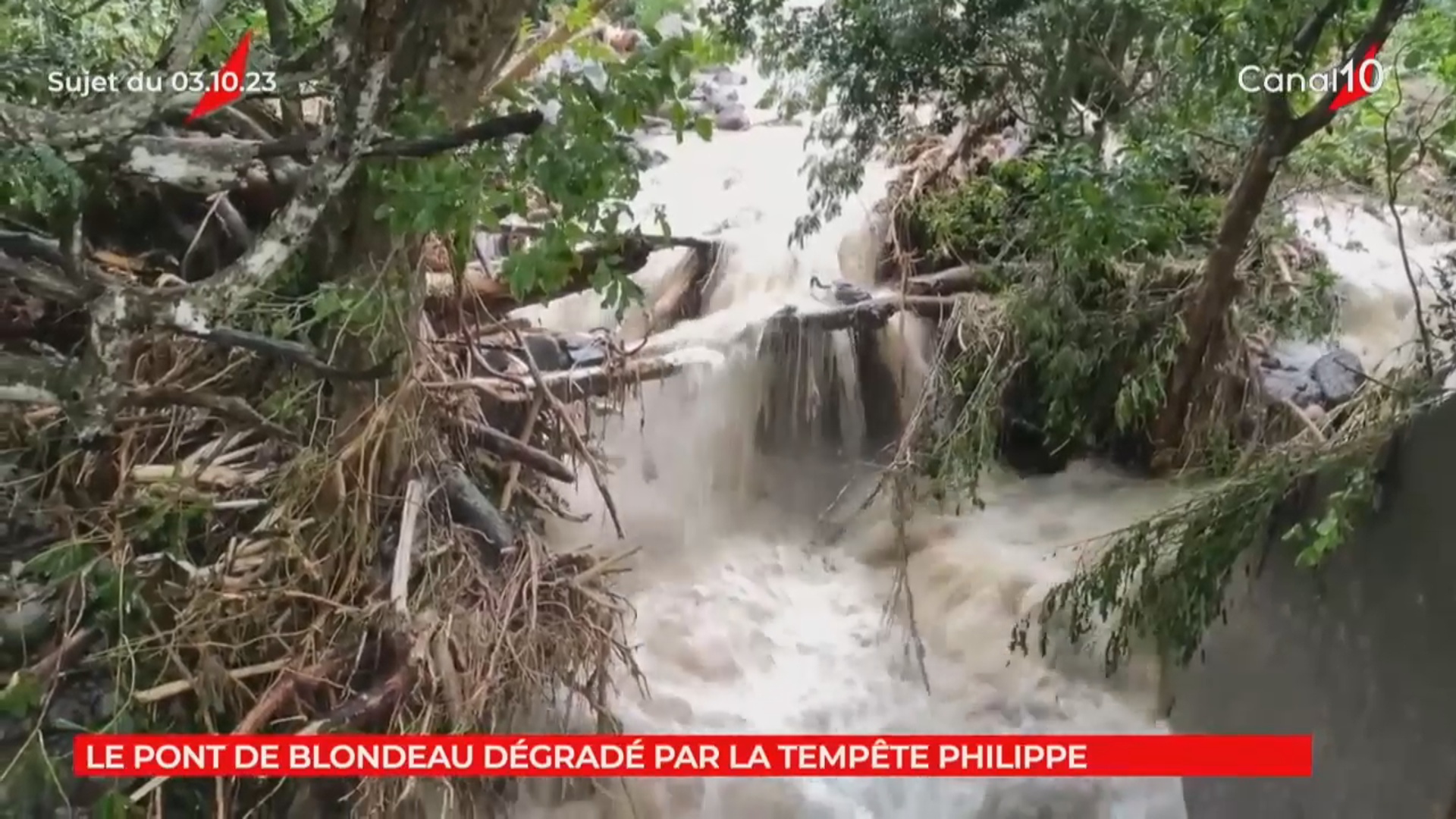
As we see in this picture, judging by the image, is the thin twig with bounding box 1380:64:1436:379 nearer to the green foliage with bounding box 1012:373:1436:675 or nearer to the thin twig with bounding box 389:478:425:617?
the green foliage with bounding box 1012:373:1436:675

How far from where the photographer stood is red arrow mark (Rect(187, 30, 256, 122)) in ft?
5.62

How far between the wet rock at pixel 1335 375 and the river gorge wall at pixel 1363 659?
94 cm

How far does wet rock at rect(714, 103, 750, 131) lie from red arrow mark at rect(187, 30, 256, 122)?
377cm

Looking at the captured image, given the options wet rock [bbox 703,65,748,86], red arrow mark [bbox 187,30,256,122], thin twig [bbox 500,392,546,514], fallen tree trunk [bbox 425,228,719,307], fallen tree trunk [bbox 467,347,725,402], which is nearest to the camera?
red arrow mark [bbox 187,30,256,122]

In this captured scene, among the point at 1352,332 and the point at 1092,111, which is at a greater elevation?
the point at 1092,111

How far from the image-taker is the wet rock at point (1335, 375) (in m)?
2.89

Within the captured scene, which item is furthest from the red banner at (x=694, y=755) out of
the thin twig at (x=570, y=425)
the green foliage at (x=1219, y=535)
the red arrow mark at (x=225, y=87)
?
the red arrow mark at (x=225, y=87)

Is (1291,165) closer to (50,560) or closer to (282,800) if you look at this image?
(282,800)

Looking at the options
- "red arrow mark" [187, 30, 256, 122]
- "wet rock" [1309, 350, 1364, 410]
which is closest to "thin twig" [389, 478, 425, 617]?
"red arrow mark" [187, 30, 256, 122]

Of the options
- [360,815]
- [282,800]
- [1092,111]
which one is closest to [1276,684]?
[1092,111]

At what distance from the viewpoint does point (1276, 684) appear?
2.12m

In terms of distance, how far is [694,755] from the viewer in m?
2.33

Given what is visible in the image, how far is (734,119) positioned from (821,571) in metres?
2.81

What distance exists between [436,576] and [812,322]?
6.42 feet
